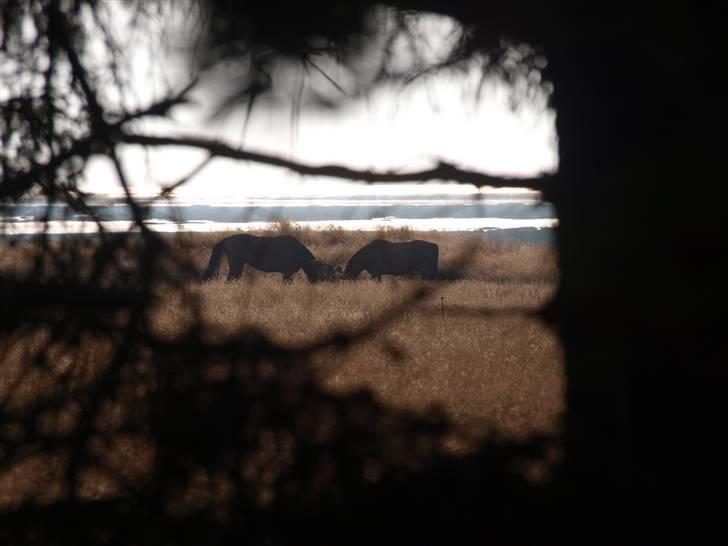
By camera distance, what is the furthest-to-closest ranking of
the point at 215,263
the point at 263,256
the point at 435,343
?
the point at 215,263 → the point at 263,256 → the point at 435,343

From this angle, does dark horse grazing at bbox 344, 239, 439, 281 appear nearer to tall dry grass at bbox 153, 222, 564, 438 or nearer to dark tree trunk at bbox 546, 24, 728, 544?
tall dry grass at bbox 153, 222, 564, 438

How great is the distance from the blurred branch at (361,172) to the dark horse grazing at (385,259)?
230 centimetres

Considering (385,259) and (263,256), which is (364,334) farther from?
(385,259)

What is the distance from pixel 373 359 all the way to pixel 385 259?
3.10 meters

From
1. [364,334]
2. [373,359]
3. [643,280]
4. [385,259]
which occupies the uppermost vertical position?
[385,259]

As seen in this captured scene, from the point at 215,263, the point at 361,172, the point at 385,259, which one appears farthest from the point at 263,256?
the point at 385,259

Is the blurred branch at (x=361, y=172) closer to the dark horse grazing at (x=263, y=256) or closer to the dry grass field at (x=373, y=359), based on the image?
the dry grass field at (x=373, y=359)

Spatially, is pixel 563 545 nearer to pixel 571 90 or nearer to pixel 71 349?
pixel 571 90

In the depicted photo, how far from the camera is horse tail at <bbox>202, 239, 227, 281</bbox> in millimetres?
3948

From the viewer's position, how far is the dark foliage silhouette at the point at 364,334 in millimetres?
2887

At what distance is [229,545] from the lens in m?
2.97

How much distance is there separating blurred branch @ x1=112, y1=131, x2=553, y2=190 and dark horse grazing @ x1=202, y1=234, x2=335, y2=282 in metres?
0.80

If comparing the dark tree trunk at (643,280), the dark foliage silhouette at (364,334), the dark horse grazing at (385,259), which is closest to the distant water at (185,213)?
the dark foliage silhouette at (364,334)

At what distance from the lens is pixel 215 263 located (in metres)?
4.66
